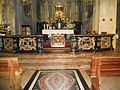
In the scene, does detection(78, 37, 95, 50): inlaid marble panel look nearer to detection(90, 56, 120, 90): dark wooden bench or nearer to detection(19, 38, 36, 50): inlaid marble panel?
detection(19, 38, 36, 50): inlaid marble panel

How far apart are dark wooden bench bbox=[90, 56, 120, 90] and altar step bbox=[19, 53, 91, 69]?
3.41 m

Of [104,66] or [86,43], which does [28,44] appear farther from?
[104,66]

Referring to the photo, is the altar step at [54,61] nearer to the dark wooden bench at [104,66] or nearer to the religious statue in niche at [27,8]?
the dark wooden bench at [104,66]

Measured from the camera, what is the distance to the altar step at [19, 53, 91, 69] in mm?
7324

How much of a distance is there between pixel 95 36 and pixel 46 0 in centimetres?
1092

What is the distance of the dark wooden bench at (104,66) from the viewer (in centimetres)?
371

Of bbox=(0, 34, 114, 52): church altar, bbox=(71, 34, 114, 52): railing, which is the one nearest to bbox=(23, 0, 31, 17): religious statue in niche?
bbox=(0, 34, 114, 52): church altar

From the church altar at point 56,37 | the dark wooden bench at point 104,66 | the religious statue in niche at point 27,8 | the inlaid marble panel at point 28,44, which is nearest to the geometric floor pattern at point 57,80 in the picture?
the dark wooden bench at point 104,66

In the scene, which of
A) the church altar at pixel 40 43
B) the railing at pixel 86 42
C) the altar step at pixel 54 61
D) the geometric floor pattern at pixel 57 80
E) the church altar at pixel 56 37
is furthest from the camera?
the church altar at pixel 56 37

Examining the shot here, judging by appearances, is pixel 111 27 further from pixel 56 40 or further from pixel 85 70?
pixel 85 70

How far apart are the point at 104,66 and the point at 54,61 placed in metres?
4.12

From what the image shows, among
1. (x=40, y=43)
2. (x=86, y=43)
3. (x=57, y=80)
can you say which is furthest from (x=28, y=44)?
(x=57, y=80)

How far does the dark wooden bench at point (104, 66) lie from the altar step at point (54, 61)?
3.41 metres

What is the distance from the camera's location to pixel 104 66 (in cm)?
386
